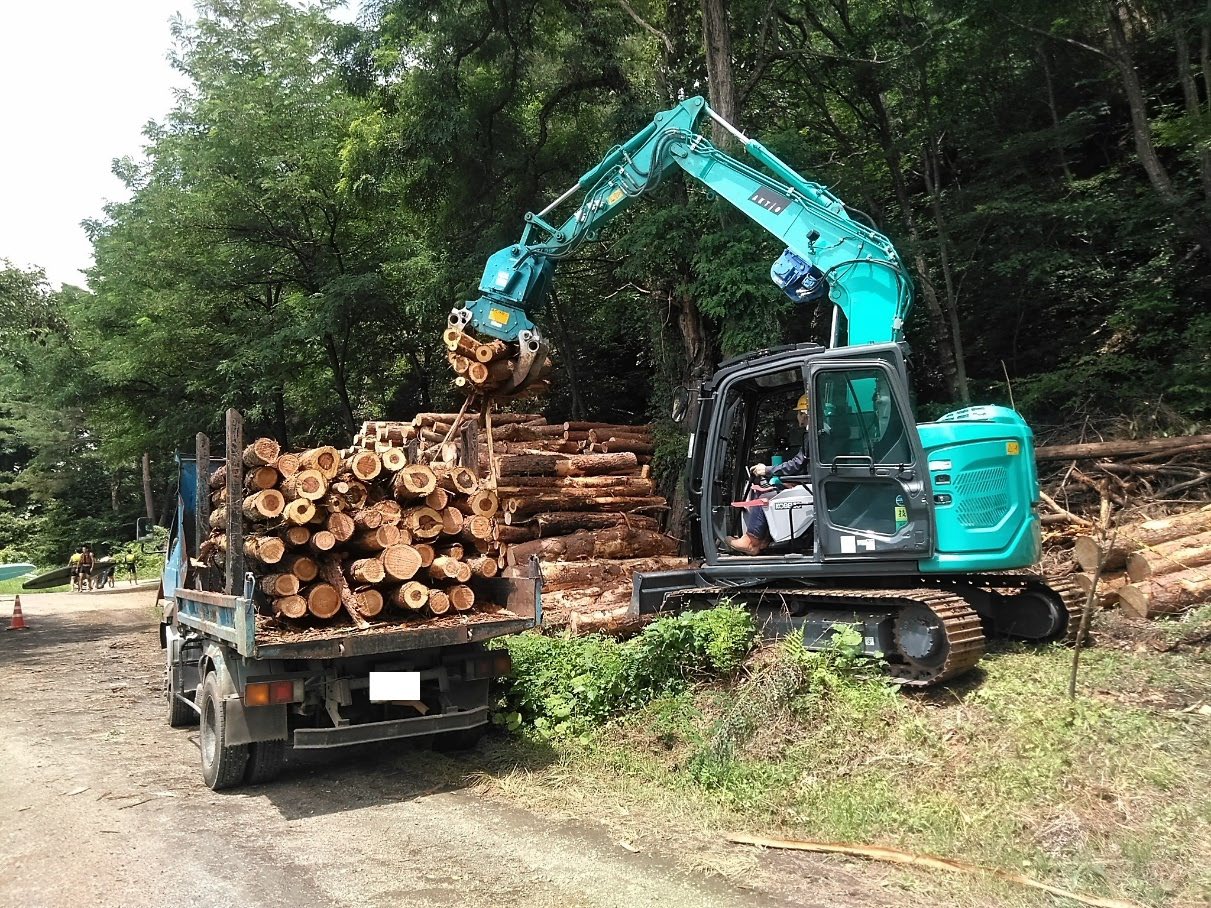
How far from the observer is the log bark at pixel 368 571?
6305 mm

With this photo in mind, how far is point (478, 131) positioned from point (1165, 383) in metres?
11.5

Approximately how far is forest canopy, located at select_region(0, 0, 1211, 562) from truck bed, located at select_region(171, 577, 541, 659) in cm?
624

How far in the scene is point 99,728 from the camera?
8.40 meters

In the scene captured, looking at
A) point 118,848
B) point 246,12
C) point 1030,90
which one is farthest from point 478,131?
point 246,12

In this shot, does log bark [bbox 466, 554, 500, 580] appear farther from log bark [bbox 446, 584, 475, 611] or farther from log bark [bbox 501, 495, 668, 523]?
log bark [bbox 501, 495, 668, 523]

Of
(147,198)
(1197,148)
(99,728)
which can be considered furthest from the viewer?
(147,198)

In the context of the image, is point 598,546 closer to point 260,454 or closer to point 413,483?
point 413,483

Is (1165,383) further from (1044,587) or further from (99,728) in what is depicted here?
(99,728)

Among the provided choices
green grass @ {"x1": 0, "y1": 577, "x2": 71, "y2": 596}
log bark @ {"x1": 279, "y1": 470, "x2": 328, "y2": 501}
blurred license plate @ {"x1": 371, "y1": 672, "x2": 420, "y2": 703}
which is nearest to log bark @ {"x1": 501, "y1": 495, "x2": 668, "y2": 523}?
log bark @ {"x1": 279, "y1": 470, "x2": 328, "y2": 501}

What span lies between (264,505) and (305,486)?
0.99 ft

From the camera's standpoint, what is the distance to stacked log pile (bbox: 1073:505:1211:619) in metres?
7.40

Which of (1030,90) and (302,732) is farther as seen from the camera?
(1030,90)

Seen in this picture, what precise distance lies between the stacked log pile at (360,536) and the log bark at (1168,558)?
5.78m

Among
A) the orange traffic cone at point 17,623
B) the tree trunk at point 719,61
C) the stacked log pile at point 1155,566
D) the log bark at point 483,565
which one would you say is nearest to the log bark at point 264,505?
the log bark at point 483,565
